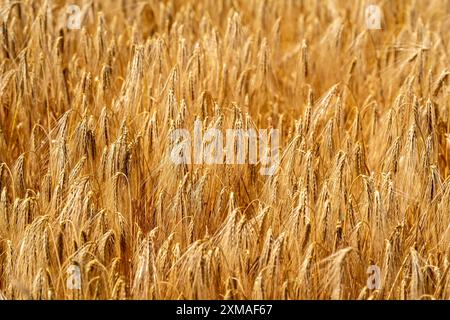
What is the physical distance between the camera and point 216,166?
85.0 inches

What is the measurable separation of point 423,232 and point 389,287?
23 centimetres

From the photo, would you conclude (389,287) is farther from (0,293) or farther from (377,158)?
(0,293)

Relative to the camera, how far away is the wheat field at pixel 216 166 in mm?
1917

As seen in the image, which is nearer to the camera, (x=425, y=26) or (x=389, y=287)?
(x=389, y=287)

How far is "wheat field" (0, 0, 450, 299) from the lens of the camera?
75.5 inches

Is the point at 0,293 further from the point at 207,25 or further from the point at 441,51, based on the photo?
the point at 441,51

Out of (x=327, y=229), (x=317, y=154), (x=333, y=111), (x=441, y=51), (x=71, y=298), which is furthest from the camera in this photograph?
(x=441, y=51)

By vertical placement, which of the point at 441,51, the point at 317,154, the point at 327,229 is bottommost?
the point at 327,229

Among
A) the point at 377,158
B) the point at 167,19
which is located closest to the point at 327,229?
the point at 377,158

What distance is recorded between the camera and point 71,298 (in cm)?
189

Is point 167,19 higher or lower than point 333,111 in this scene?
higher

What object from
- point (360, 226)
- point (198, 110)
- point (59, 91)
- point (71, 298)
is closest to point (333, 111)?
point (198, 110)

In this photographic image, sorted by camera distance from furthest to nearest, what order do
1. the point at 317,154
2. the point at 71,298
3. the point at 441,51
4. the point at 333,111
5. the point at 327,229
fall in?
the point at 441,51 → the point at 333,111 → the point at 317,154 → the point at 327,229 → the point at 71,298

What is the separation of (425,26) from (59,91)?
1218 mm
